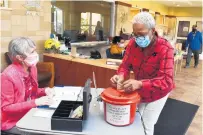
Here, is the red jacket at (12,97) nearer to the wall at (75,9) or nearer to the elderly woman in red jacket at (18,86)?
the elderly woman in red jacket at (18,86)

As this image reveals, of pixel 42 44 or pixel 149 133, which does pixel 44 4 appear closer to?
pixel 42 44

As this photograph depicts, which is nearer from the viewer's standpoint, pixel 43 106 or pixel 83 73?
pixel 43 106

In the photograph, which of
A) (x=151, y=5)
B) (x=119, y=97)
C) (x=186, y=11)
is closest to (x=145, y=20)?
(x=119, y=97)

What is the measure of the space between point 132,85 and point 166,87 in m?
0.30

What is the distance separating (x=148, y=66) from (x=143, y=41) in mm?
182

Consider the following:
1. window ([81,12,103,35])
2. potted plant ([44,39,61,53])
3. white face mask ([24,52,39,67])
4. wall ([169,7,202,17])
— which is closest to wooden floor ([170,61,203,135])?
white face mask ([24,52,39,67])

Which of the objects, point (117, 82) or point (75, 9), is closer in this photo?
point (117, 82)

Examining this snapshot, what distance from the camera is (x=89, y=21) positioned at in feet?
17.2

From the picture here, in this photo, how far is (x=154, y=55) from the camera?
4.78 feet

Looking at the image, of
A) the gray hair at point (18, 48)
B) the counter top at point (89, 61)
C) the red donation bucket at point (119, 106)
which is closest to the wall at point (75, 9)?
the counter top at point (89, 61)

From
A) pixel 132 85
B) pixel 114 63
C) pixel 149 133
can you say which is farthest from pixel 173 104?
pixel 132 85

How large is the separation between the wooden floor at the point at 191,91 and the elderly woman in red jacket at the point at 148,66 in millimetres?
1476

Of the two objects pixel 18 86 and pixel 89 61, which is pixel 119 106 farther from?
pixel 89 61

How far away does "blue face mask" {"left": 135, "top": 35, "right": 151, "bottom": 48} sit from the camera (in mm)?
1435
